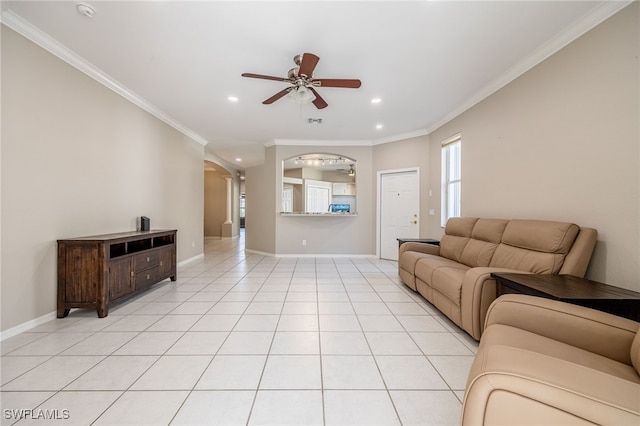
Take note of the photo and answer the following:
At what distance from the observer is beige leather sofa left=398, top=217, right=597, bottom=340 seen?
1.93m

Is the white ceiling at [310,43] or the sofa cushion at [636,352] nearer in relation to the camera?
the sofa cushion at [636,352]

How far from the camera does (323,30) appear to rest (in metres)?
2.15

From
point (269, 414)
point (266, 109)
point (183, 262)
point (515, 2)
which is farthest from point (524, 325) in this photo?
point (183, 262)

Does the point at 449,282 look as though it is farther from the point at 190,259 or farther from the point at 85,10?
the point at 190,259

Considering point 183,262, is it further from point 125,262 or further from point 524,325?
point 524,325

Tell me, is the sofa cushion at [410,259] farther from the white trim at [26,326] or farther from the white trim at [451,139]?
the white trim at [26,326]

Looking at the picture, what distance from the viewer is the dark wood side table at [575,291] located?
1.42 meters

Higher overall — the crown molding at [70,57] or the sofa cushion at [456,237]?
the crown molding at [70,57]

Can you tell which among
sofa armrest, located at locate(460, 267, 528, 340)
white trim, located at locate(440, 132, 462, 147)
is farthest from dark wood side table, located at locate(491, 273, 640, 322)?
white trim, located at locate(440, 132, 462, 147)

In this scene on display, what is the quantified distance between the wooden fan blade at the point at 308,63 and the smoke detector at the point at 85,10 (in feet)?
5.75

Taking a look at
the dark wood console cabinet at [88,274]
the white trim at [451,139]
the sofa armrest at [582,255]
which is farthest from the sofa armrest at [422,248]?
the dark wood console cabinet at [88,274]

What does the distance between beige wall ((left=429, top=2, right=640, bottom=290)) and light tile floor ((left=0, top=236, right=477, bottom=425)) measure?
1450mm

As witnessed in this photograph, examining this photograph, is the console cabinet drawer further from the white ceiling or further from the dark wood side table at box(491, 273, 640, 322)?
the dark wood side table at box(491, 273, 640, 322)

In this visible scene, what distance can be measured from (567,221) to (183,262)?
585cm
